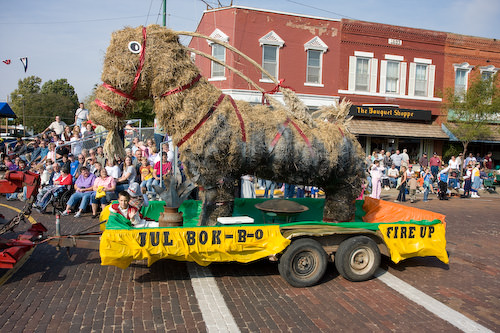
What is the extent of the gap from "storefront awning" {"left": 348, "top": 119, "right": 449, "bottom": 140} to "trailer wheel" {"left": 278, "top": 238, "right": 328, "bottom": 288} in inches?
678

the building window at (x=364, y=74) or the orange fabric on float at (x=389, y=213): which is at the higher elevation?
the building window at (x=364, y=74)

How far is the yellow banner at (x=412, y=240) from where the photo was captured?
5.78 meters

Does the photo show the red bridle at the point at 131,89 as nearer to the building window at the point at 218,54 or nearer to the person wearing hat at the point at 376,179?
the person wearing hat at the point at 376,179

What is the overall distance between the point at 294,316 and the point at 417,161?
21929mm

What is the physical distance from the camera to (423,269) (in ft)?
21.0

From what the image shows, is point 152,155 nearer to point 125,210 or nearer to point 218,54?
point 125,210

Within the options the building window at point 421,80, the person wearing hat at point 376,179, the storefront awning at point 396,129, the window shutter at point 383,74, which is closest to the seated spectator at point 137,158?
the person wearing hat at point 376,179

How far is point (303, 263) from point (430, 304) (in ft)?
5.87

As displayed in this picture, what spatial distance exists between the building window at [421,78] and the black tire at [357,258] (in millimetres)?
19826

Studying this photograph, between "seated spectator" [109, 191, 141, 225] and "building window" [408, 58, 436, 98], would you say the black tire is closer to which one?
"seated spectator" [109, 191, 141, 225]

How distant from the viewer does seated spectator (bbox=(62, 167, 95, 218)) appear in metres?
10.1

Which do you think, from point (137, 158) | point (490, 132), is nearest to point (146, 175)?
point (137, 158)

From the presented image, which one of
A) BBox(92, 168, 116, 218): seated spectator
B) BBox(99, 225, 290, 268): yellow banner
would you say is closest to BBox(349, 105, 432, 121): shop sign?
BBox(92, 168, 116, 218): seated spectator

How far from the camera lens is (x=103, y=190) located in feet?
32.7
